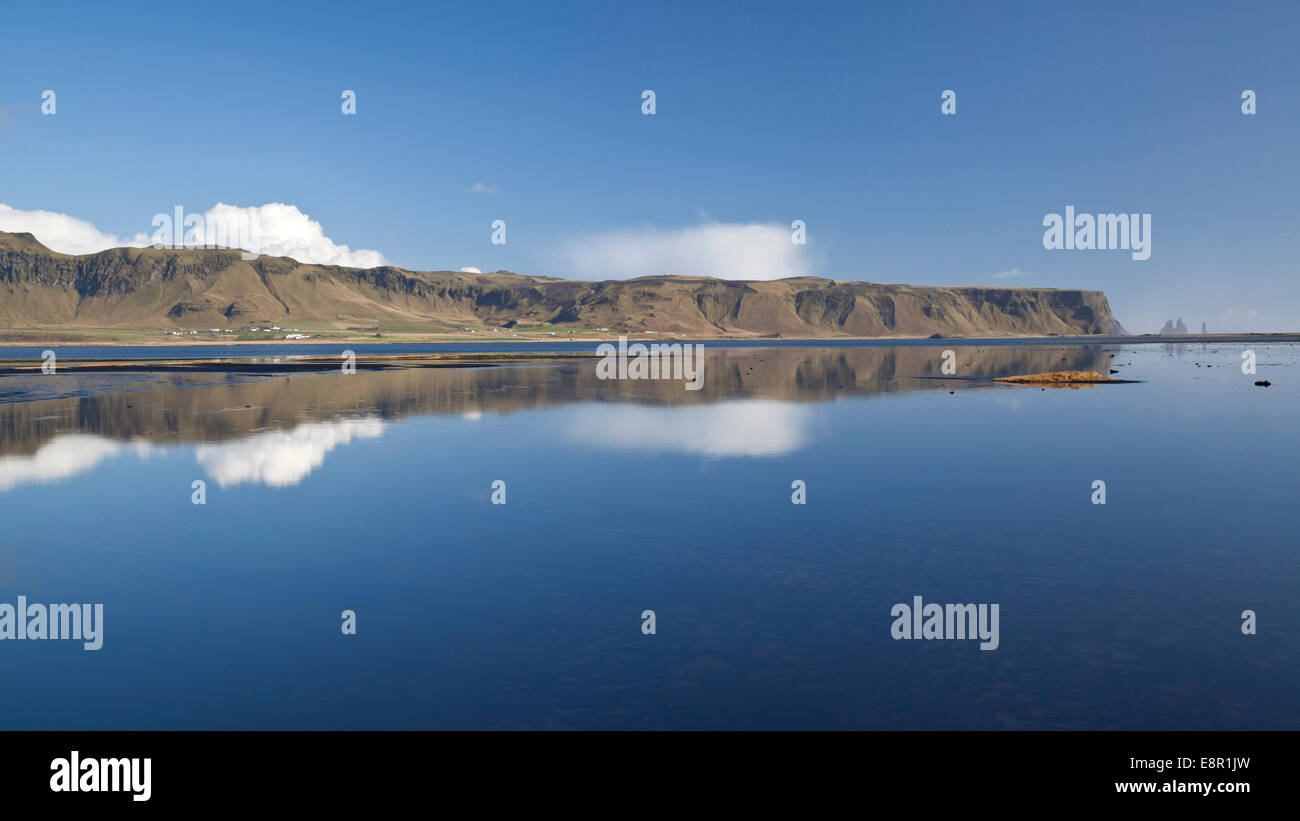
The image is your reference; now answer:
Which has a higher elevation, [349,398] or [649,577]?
[349,398]

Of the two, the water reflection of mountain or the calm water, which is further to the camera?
the water reflection of mountain

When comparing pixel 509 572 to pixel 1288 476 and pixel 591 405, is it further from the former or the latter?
pixel 591 405

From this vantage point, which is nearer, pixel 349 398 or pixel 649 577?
pixel 649 577

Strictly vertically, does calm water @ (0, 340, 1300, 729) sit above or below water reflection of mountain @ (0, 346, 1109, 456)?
below

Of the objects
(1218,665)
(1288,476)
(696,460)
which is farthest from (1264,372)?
(1218,665)
